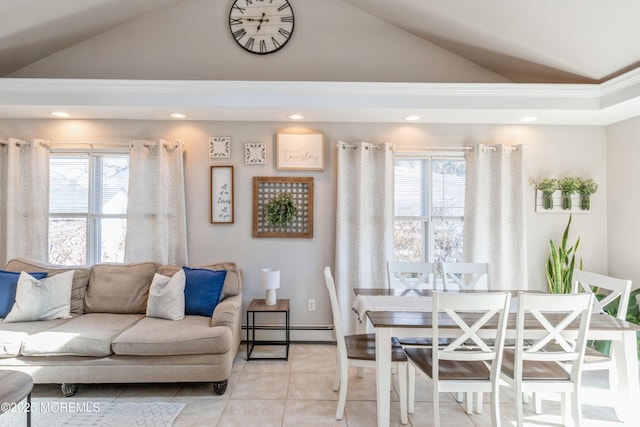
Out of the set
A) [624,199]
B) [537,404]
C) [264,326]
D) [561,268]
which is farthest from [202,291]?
[624,199]

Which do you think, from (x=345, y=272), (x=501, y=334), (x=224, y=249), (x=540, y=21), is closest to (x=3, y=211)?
(x=224, y=249)

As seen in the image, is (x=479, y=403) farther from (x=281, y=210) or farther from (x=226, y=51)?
(x=226, y=51)

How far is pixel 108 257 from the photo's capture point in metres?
3.66

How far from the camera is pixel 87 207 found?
12.0 ft

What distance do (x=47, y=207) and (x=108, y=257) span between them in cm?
79

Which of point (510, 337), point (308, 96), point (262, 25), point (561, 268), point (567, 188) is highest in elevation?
point (262, 25)

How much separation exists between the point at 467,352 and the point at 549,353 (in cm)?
46

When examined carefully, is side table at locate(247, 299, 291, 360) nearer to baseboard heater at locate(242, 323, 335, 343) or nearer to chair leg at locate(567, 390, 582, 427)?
baseboard heater at locate(242, 323, 335, 343)

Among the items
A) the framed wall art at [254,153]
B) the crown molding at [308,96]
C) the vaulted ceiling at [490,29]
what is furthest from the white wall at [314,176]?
the vaulted ceiling at [490,29]

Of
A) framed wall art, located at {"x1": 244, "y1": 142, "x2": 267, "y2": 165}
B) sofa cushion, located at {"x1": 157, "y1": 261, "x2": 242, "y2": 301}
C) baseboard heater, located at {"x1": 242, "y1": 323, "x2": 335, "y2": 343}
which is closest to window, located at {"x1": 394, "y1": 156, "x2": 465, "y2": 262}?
baseboard heater, located at {"x1": 242, "y1": 323, "x2": 335, "y2": 343}

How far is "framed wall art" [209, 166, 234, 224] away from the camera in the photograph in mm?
3654

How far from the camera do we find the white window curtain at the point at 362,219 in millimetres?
3580

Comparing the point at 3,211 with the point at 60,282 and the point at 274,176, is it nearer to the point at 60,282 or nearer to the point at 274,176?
the point at 60,282

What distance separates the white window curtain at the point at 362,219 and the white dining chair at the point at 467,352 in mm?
1484
